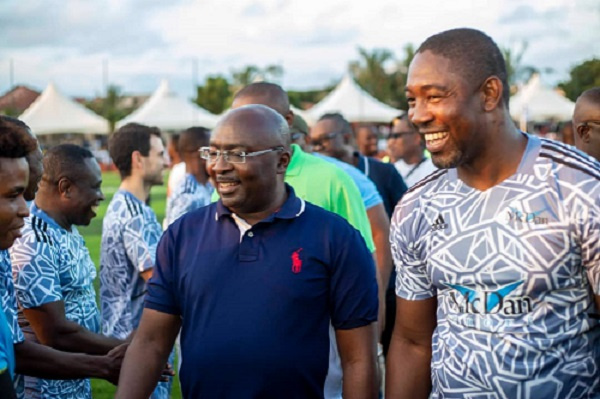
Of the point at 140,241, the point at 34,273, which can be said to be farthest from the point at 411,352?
the point at 140,241

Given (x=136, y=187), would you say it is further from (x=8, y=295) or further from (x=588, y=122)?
(x=588, y=122)

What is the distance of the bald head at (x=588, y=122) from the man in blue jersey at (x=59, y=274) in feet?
9.94

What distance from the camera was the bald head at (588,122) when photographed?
5129 mm

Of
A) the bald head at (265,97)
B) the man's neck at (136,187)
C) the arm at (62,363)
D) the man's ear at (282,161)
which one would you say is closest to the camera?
the man's ear at (282,161)

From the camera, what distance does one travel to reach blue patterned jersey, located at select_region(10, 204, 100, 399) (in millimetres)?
4344

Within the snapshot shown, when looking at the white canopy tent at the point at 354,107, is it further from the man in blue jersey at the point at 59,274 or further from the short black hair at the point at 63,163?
the man in blue jersey at the point at 59,274

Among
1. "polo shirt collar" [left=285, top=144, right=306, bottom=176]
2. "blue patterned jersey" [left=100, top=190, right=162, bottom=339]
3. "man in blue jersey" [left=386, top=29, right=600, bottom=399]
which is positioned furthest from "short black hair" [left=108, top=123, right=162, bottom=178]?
"man in blue jersey" [left=386, top=29, right=600, bottom=399]

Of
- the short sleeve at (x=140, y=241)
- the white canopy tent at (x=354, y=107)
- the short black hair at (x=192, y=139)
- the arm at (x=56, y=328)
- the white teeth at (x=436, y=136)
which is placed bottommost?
the white canopy tent at (x=354, y=107)

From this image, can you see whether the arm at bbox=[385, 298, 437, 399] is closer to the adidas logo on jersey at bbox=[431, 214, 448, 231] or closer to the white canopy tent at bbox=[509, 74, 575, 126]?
the adidas logo on jersey at bbox=[431, 214, 448, 231]

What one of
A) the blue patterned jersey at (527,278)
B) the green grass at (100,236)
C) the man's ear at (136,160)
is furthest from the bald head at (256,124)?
the green grass at (100,236)

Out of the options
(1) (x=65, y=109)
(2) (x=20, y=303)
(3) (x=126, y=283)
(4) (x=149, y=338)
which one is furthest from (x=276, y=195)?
(1) (x=65, y=109)

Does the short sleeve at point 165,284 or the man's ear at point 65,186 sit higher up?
the man's ear at point 65,186

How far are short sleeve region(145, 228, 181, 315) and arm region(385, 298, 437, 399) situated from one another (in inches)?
38.8

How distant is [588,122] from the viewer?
5.18 meters
